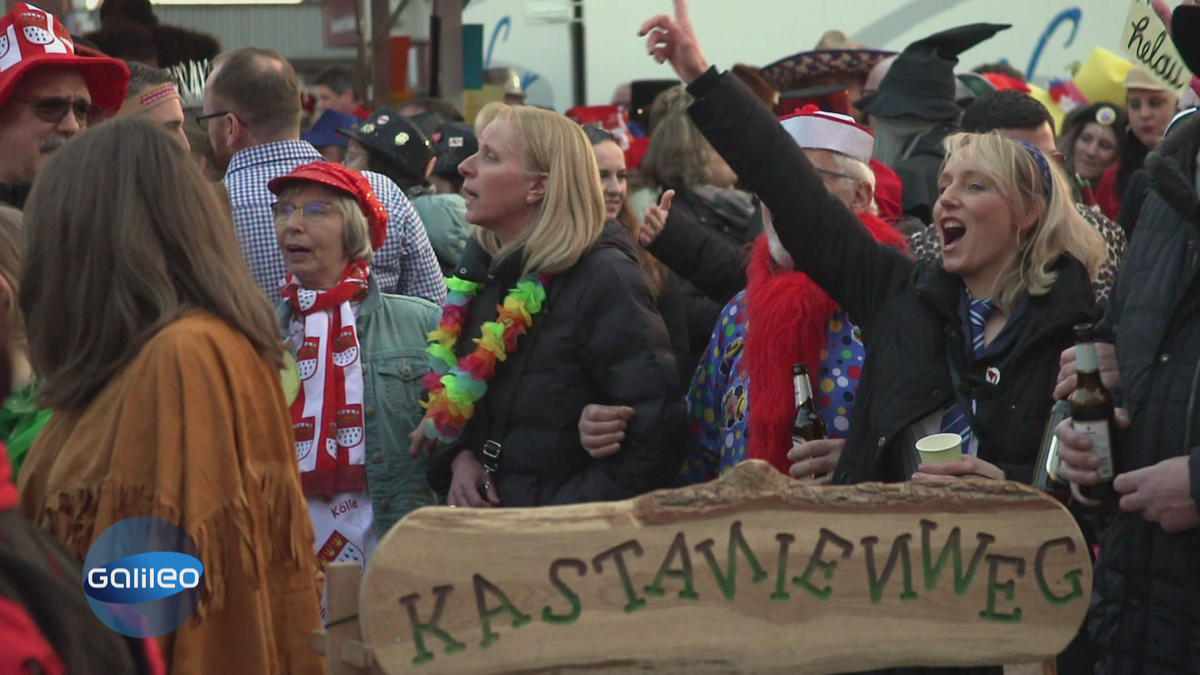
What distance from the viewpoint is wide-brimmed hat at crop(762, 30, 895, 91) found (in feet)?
24.8

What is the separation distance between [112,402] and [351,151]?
12.2 ft

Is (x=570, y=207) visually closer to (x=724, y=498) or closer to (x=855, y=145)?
(x=855, y=145)

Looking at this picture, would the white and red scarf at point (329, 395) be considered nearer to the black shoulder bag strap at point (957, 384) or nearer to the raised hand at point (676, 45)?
the raised hand at point (676, 45)

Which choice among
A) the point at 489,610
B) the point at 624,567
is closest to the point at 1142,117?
the point at 624,567

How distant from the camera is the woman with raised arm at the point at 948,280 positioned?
3098 mm

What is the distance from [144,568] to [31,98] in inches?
83.5

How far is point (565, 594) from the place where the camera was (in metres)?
2.22

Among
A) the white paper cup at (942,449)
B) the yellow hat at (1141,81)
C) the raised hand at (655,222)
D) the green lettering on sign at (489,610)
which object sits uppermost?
the yellow hat at (1141,81)

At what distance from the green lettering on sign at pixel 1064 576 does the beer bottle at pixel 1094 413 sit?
423mm

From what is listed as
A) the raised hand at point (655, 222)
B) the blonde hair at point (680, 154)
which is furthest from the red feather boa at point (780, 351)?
the blonde hair at point (680, 154)

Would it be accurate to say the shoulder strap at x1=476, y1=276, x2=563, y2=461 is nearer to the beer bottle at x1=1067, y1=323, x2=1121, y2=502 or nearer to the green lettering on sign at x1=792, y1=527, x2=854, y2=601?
the beer bottle at x1=1067, y1=323, x2=1121, y2=502

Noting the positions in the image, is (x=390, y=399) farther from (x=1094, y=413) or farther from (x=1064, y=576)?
(x=1064, y=576)

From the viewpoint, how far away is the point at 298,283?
13.9ft

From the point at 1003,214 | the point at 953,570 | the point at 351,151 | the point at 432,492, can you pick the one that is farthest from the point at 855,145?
the point at 351,151
